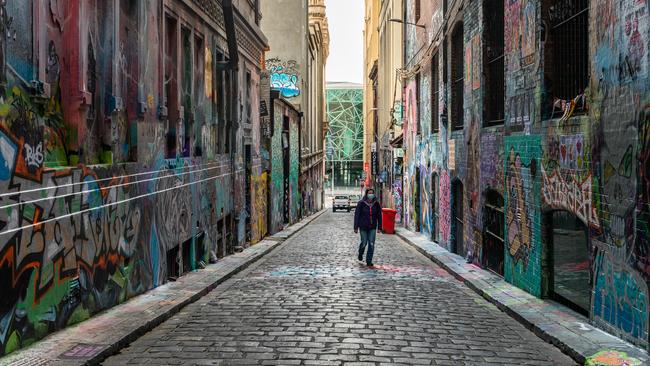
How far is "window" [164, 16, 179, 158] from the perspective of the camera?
1340 cm

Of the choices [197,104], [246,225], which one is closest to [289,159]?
[246,225]

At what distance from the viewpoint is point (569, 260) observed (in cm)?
1009

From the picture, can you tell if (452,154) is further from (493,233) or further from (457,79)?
(493,233)

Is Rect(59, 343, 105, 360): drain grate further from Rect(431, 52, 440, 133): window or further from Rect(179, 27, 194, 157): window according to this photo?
Rect(431, 52, 440, 133): window

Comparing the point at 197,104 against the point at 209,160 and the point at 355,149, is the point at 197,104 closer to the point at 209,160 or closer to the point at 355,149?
the point at 209,160

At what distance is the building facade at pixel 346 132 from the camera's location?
111m

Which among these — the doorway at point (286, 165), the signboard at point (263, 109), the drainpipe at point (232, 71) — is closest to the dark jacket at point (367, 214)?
the drainpipe at point (232, 71)

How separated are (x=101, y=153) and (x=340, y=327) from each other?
4.15m

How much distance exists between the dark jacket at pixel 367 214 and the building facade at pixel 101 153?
350 cm

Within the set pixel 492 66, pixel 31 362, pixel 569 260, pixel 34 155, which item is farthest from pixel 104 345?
pixel 492 66

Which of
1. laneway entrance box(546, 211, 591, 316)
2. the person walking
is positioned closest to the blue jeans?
the person walking

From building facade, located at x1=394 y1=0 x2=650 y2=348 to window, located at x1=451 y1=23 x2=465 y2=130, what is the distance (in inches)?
1.7

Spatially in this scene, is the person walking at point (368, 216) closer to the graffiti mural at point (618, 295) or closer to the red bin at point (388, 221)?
the graffiti mural at point (618, 295)

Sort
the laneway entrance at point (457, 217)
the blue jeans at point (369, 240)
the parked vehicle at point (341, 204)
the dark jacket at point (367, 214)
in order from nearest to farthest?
the blue jeans at point (369, 240), the dark jacket at point (367, 214), the laneway entrance at point (457, 217), the parked vehicle at point (341, 204)
